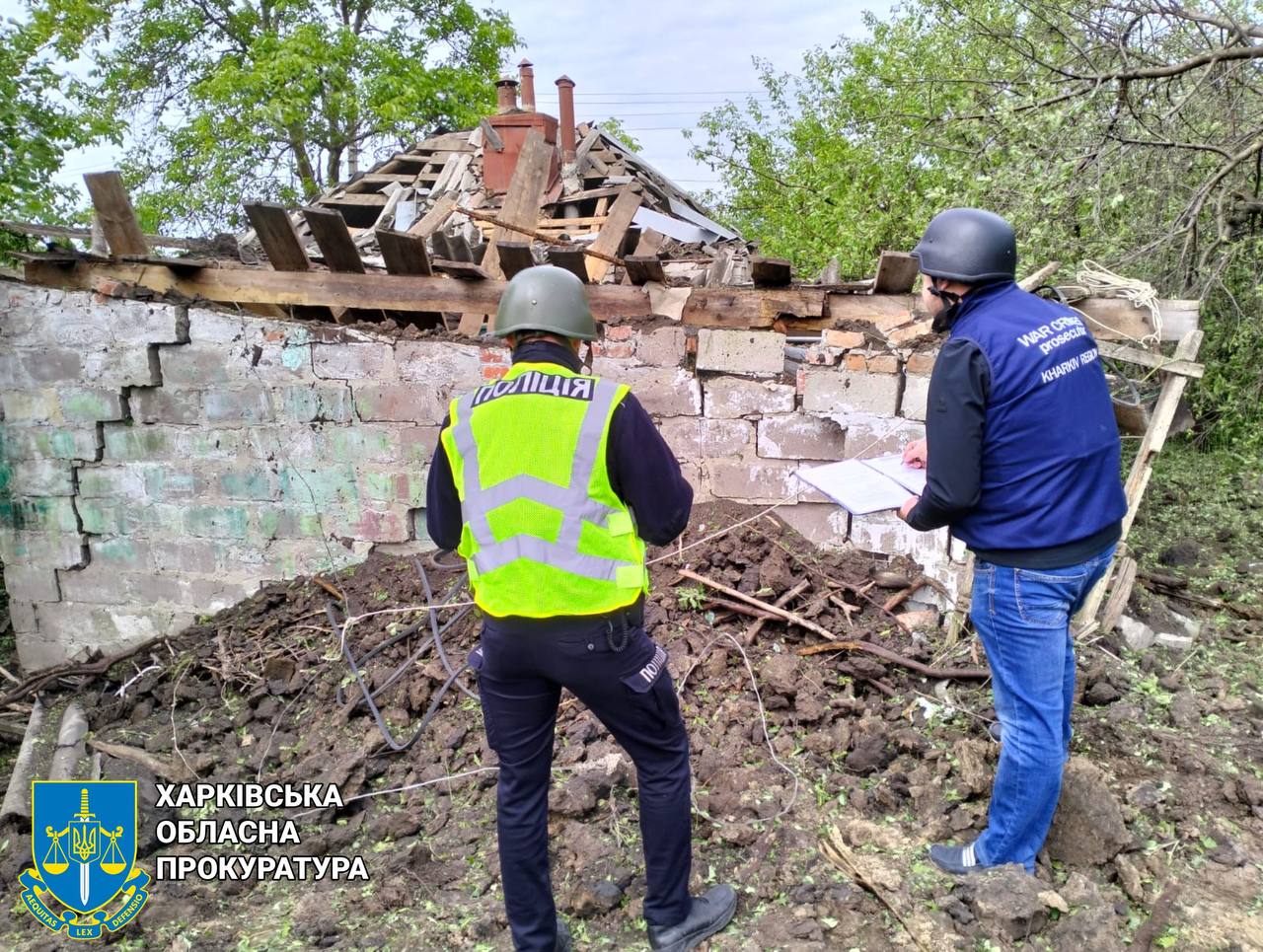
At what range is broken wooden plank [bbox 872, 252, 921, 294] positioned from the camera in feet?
14.9

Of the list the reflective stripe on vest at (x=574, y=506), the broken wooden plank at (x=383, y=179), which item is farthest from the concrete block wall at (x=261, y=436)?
the broken wooden plank at (x=383, y=179)

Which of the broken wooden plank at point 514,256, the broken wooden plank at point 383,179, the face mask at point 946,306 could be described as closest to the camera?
the face mask at point 946,306

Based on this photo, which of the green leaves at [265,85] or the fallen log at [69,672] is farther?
the green leaves at [265,85]

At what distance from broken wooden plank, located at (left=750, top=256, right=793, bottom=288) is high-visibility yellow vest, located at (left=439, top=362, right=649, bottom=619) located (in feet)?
7.88

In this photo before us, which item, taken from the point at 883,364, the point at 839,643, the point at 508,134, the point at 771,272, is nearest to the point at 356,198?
the point at 508,134

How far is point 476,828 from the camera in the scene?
3.46 m

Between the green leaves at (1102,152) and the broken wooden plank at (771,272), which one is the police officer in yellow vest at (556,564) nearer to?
the broken wooden plank at (771,272)

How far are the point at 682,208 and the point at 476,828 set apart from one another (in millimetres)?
9981

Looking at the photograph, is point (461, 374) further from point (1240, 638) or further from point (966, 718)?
point (1240, 638)

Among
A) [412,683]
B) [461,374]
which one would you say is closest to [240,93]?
[461,374]

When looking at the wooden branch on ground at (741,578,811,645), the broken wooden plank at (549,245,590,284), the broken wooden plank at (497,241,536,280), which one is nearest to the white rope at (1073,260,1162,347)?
the wooden branch on ground at (741,578,811,645)

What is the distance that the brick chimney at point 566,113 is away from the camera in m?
12.5

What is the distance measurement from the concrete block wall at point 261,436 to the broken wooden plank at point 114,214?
14.3 inches

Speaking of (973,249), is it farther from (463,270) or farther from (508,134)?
(508,134)
